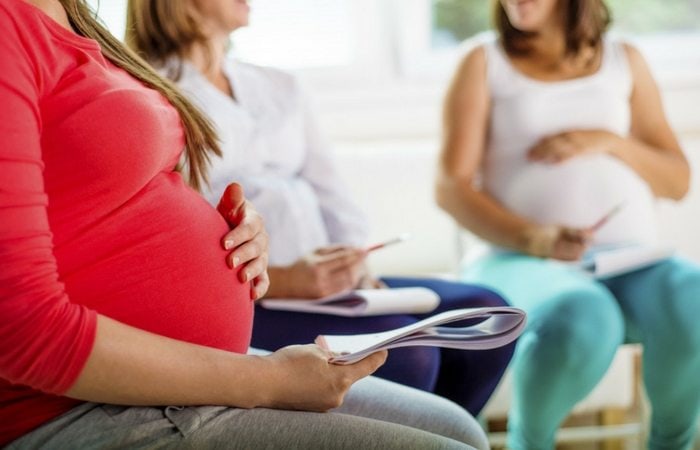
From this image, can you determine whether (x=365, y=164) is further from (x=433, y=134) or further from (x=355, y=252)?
(x=355, y=252)

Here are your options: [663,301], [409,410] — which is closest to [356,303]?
[409,410]

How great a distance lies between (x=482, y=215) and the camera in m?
1.99

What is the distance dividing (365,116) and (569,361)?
1.41m

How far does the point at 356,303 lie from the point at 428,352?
137 mm

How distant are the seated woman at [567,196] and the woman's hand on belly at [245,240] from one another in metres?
0.76

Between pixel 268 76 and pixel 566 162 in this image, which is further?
pixel 566 162

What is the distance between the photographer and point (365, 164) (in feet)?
8.41

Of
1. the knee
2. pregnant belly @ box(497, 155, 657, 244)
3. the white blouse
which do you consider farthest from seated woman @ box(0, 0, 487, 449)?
pregnant belly @ box(497, 155, 657, 244)

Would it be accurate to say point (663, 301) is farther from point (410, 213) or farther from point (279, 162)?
point (410, 213)

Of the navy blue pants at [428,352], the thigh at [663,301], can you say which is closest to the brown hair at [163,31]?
the navy blue pants at [428,352]

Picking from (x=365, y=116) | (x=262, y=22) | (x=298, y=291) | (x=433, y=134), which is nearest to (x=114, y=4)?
(x=262, y=22)

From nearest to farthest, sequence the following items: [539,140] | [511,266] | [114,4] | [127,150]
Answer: [127,150]
[511,266]
[539,140]
[114,4]

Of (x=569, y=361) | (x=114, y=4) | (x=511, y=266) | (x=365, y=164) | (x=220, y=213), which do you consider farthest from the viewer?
(x=114, y=4)

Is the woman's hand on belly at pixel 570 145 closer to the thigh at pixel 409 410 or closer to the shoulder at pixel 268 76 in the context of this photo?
the shoulder at pixel 268 76
